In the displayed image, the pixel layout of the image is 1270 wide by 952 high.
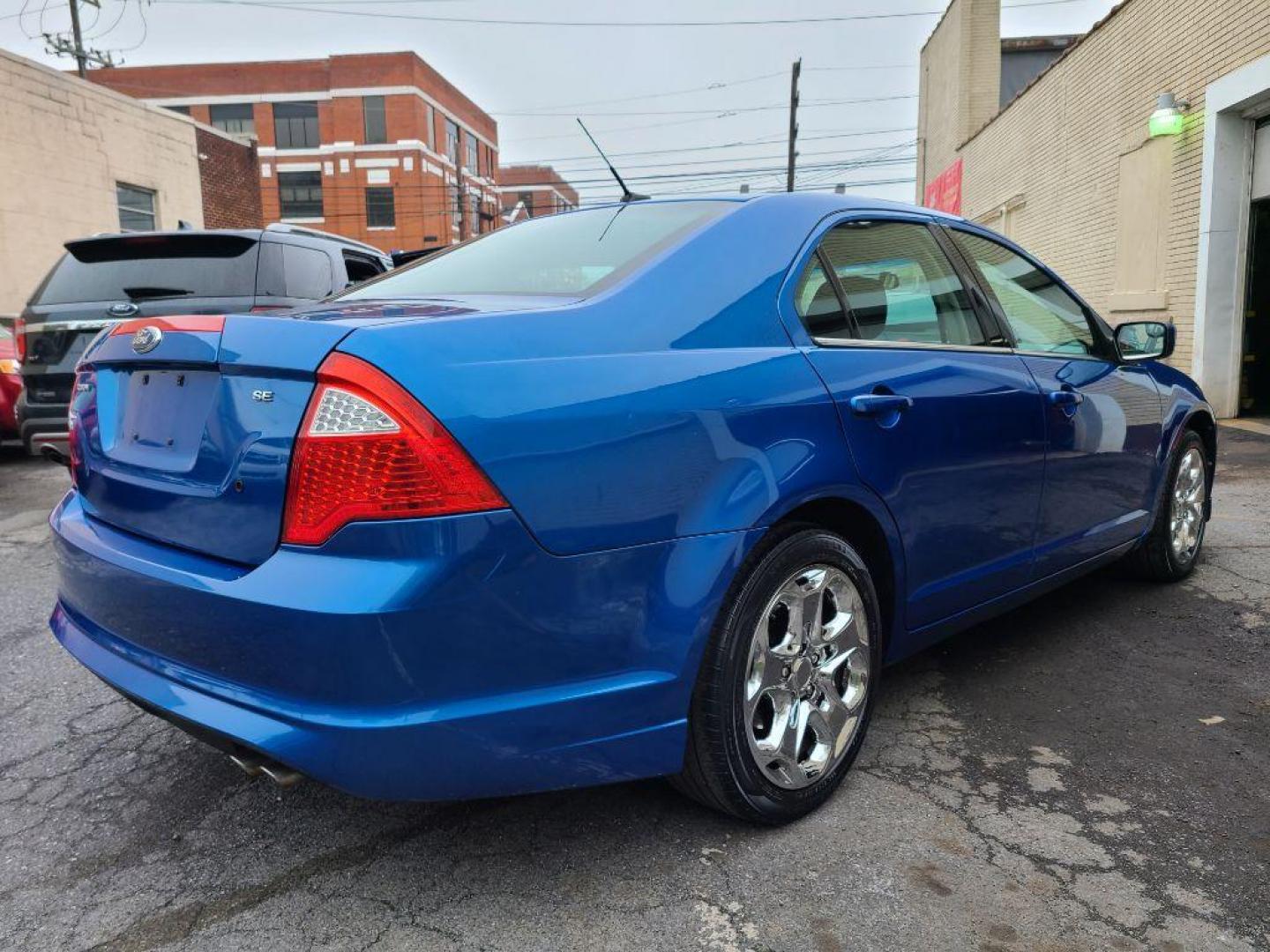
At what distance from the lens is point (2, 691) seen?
3.24 meters

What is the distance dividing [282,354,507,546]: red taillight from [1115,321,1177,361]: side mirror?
122 inches

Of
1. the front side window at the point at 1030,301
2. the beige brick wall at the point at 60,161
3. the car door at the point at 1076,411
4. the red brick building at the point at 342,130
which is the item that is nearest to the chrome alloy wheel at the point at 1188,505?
the car door at the point at 1076,411

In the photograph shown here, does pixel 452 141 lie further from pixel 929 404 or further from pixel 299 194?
pixel 929 404

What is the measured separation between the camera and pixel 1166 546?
4168 mm

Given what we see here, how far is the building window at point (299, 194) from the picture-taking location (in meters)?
52.6

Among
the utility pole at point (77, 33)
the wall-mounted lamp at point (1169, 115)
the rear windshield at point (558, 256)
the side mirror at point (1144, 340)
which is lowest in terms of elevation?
the side mirror at point (1144, 340)

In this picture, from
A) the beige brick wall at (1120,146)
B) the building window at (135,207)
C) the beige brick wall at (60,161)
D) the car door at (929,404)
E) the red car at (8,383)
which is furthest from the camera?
the building window at (135,207)

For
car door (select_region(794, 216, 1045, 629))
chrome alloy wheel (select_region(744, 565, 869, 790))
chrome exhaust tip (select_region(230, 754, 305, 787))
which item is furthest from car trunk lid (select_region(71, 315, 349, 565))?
car door (select_region(794, 216, 1045, 629))

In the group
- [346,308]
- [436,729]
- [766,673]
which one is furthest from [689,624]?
[346,308]

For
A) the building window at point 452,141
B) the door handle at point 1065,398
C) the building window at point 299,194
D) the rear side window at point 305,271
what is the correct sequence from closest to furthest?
the door handle at point 1065,398 < the rear side window at point 305,271 < the building window at point 299,194 < the building window at point 452,141

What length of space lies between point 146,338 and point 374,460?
77cm

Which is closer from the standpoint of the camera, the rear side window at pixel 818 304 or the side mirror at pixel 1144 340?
the rear side window at pixel 818 304

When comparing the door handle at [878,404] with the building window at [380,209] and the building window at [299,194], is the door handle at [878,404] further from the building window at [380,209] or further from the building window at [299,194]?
the building window at [299,194]

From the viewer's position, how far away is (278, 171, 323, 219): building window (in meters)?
52.6
